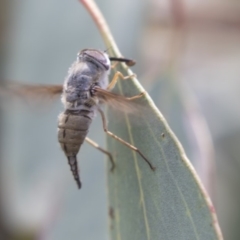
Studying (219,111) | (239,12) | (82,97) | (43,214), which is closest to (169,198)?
(82,97)

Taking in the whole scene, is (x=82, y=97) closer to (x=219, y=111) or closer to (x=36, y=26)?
(x=36, y=26)

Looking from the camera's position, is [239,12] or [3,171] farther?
[239,12]

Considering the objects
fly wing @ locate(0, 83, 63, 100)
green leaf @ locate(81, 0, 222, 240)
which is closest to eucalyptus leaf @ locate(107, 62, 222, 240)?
green leaf @ locate(81, 0, 222, 240)

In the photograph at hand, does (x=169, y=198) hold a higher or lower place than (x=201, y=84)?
lower

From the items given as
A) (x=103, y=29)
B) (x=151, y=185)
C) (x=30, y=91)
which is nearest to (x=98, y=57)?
(x=103, y=29)

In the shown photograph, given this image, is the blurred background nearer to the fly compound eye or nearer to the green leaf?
the fly compound eye

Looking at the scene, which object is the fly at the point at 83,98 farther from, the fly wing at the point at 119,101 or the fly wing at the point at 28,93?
the fly wing at the point at 28,93

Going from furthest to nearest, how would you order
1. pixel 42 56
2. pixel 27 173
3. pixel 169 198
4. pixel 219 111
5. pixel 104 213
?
Answer: 1. pixel 219 111
2. pixel 42 56
3. pixel 27 173
4. pixel 104 213
5. pixel 169 198
